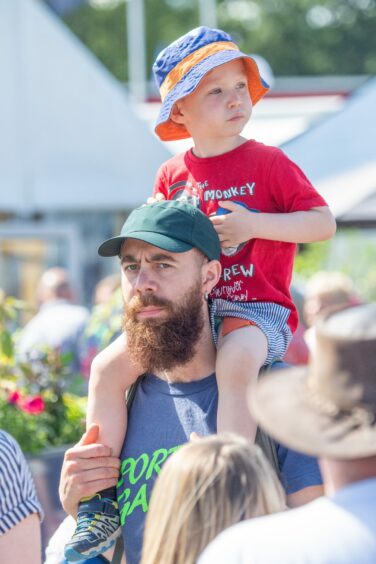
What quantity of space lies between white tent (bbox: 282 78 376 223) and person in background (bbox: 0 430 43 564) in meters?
3.82

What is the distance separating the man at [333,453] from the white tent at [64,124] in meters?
9.06

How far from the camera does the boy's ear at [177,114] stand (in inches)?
135

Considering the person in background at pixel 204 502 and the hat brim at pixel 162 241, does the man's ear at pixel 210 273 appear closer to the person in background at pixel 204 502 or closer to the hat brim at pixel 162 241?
the hat brim at pixel 162 241

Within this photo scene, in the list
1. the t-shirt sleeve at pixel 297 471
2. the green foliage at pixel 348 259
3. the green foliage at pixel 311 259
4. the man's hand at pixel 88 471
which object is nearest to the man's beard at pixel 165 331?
the man's hand at pixel 88 471

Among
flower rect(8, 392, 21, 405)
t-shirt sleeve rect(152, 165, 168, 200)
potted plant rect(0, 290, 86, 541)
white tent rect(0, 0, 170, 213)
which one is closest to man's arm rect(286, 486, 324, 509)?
t-shirt sleeve rect(152, 165, 168, 200)

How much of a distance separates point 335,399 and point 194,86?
5.09 feet

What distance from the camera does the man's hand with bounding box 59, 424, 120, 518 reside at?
313 cm

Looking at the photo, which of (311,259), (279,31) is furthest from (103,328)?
(279,31)

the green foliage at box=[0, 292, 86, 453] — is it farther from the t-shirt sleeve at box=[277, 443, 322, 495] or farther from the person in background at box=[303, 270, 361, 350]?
the t-shirt sleeve at box=[277, 443, 322, 495]

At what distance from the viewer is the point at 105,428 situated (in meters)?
3.20

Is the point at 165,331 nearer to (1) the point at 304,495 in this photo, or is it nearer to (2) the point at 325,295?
(1) the point at 304,495

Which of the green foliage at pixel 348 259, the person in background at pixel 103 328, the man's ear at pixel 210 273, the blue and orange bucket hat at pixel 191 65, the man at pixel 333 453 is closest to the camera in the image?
the man at pixel 333 453

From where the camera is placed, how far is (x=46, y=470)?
537cm

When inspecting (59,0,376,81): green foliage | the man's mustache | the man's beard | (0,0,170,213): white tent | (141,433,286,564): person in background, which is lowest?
(141,433,286,564): person in background
